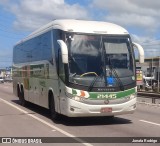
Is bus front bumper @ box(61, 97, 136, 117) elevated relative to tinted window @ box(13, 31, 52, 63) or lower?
lower

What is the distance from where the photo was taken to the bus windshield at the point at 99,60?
13266 millimetres

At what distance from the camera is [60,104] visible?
14.0 meters

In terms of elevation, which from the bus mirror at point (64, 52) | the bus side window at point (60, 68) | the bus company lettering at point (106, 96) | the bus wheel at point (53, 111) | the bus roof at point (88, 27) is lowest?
the bus wheel at point (53, 111)

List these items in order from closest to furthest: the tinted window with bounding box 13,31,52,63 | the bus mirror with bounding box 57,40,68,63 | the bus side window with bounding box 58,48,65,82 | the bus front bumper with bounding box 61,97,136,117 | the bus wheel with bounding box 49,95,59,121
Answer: the bus mirror with bounding box 57,40,68,63
the bus front bumper with bounding box 61,97,136,117
the bus side window with bounding box 58,48,65,82
the bus wheel with bounding box 49,95,59,121
the tinted window with bounding box 13,31,52,63

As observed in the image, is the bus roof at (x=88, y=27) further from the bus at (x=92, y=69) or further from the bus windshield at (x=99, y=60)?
the bus windshield at (x=99, y=60)

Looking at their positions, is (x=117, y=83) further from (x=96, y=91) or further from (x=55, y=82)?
(x=55, y=82)

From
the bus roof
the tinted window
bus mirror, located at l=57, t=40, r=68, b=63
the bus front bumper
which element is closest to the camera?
bus mirror, located at l=57, t=40, r=68, b=63

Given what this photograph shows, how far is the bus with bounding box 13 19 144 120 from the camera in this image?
13.2 meters

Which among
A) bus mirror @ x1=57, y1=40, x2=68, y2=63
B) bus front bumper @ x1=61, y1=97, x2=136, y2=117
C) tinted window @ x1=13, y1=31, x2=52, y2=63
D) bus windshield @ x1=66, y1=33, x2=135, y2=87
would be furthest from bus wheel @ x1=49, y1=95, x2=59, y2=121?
bus mirror @ x1=57, y1=40, x2=68, y2=63

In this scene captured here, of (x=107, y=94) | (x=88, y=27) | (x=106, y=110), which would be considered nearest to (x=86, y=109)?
(x=106, y=110)

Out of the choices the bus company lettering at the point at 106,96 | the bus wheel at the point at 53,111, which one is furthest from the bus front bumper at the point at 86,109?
the bus wheel at the point at 53,111

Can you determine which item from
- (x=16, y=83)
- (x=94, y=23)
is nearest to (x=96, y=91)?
(x=94, y=23)

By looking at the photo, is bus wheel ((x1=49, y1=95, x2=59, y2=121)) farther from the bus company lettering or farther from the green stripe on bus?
the bus company lettering

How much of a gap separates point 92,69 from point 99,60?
40 cm
